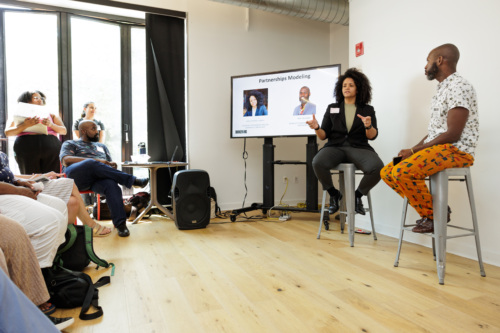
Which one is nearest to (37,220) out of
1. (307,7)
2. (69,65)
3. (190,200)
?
(190,200)

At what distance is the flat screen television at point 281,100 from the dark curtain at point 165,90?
0.69 m

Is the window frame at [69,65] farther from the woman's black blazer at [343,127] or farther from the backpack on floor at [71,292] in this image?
the backpack on floor at [71,292]

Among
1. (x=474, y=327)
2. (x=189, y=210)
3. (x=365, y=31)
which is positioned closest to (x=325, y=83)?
(x=365, y=31)

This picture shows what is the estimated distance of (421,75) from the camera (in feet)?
8.58

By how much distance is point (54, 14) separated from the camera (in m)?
3.95

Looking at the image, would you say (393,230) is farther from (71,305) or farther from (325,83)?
(71,305)

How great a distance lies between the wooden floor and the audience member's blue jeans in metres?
0.31

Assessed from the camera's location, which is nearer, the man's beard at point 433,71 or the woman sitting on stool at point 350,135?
the man's beard at point 433,71

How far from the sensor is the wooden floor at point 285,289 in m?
1.34

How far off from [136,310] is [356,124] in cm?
215

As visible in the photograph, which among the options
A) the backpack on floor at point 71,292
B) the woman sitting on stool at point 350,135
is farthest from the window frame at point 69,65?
the backpack on floor at point 71,292

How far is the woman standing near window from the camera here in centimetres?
318

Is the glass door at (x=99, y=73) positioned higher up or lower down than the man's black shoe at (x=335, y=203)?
higher up

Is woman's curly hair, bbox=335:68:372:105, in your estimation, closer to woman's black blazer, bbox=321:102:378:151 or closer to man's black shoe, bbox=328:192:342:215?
woman's black blazer, bbox=321:102:378:151
